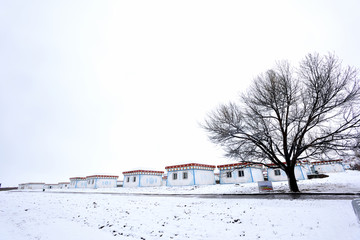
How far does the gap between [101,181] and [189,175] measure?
94.1 feet

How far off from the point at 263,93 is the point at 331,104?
4768 millimetres

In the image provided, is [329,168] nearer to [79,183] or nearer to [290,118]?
[290,118]

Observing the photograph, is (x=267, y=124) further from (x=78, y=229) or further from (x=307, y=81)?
(x=78, y=229)

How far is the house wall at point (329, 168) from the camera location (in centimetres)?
3756

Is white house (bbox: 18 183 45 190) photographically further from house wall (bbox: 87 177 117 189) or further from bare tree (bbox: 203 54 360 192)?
bare tree (bbox: 203 54 360 192)

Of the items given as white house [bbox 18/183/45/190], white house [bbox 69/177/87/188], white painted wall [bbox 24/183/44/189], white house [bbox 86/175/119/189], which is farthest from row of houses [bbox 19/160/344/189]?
white painted wall [bbox 24/183/44/189]

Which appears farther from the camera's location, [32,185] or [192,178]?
[32,185]

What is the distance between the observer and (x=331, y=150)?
1404 centimetres

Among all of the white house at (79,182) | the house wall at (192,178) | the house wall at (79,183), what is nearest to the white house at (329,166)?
the house wall at (192,178)

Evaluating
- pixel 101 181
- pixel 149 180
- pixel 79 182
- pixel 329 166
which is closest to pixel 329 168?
pixel 329 166

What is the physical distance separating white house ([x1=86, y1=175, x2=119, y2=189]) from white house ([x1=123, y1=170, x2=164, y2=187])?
410 inches

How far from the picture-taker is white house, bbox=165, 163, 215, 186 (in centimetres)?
3100

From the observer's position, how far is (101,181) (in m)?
47.9

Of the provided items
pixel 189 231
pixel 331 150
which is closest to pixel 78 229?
pixel 189 231
